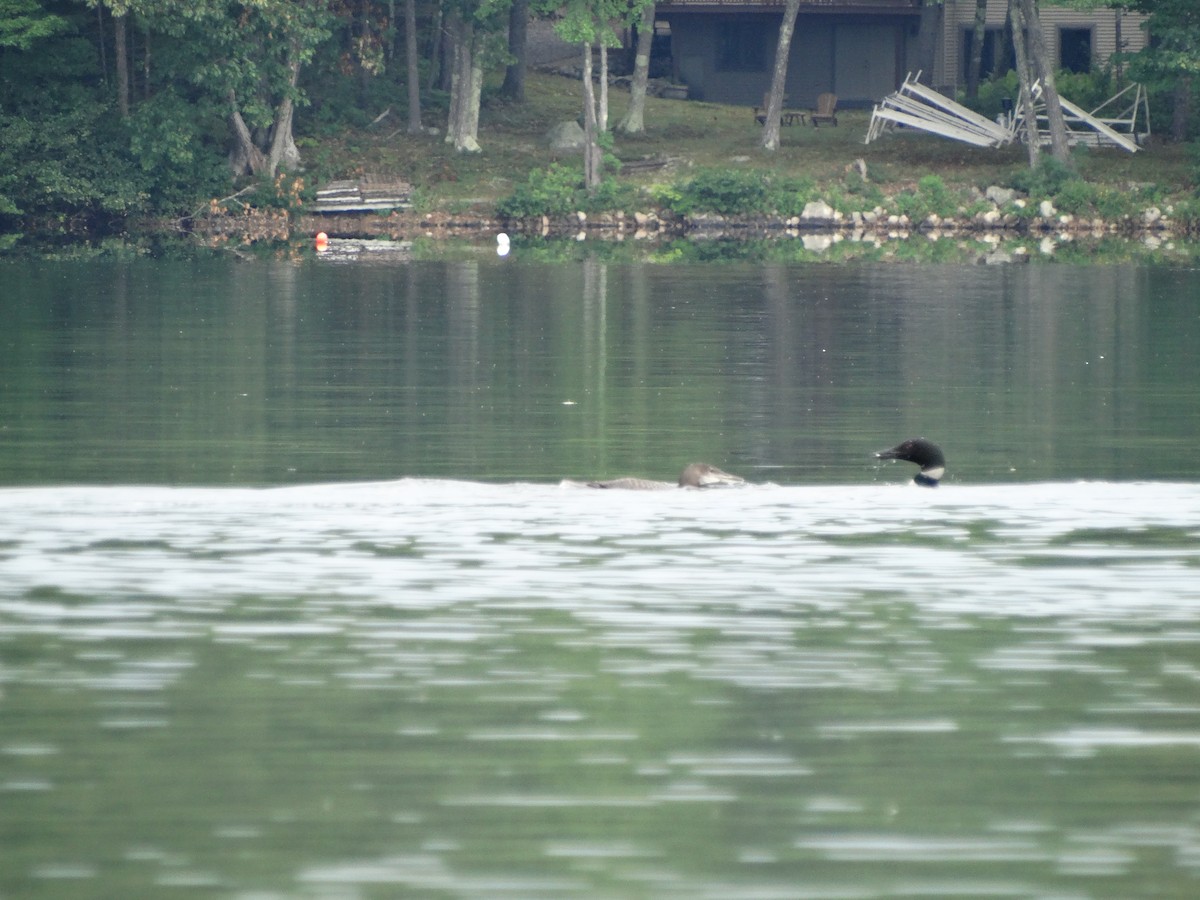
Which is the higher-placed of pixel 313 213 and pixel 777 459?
pixel 313 213

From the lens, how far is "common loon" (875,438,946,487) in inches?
688

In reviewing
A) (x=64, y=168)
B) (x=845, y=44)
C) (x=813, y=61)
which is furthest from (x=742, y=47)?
(x=64, y=168)

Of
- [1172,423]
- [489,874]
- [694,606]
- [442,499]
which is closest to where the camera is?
[489,874]

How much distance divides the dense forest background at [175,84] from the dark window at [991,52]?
7.54m

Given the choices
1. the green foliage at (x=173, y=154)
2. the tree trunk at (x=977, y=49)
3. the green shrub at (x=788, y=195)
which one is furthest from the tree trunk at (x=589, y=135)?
the tree trunk at (x=977, y=49)

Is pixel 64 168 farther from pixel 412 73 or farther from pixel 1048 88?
pixel 1048 88

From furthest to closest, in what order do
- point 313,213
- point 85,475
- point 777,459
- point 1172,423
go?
1. point 313,213
2. point 1172,423
3. point 777,459
4. point 85,475

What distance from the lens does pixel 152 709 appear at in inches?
412

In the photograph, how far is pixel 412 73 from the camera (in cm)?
6212

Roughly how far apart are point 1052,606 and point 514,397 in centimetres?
1230

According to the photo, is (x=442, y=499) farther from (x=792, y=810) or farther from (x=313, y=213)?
(x=313, y=213)

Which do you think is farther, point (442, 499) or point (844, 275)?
point (844, 275)

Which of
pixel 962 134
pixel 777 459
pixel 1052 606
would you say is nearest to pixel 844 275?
pixel 962 134

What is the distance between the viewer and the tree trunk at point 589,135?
57375mm
